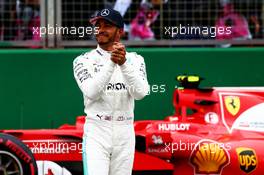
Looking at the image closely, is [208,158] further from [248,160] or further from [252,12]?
[252,12]

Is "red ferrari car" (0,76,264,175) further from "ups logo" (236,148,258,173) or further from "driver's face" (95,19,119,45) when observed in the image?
"driver's face" (95,19,119,45)

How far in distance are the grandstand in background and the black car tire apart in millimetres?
2963

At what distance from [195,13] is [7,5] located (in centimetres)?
232

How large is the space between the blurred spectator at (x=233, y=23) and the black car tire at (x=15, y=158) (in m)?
3.87

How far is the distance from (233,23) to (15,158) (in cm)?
411

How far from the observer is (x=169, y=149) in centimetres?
714

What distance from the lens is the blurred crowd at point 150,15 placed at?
966 cm

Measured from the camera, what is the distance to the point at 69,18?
379 inches

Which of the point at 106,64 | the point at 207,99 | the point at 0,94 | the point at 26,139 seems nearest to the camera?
the point at 106,64

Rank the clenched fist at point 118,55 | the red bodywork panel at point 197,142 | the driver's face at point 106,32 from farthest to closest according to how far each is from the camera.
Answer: the red bodywork panel at point 197,142, the driver's face at point 106,32, the clenched fist at point 118,55

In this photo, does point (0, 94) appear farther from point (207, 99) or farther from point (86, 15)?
point (207, 99)

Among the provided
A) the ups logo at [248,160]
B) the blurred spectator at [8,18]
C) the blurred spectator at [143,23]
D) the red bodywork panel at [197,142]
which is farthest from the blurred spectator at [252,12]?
the ups logo at [248,160]

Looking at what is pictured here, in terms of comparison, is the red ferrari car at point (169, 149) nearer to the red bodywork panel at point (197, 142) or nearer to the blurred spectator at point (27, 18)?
the red bodywork panel at point (197, 142)

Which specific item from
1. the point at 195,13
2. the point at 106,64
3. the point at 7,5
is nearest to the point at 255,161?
the point at 106,64
